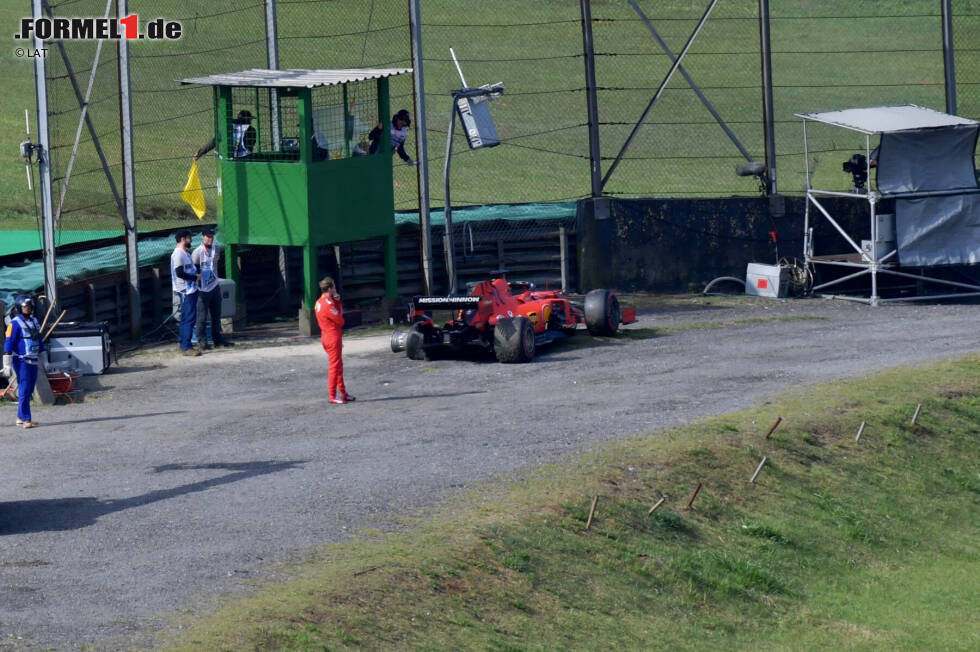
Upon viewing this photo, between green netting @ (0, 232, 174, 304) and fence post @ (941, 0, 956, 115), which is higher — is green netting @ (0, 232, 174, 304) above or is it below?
below

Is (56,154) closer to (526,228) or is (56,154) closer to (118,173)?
(118,173)

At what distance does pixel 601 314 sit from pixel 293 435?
7183 millimetres

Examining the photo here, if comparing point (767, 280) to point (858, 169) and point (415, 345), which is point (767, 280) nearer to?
point (858, 169)

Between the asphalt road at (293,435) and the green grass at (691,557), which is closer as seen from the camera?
the green grass at (691,557)

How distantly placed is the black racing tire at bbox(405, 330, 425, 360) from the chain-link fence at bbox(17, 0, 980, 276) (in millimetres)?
8406

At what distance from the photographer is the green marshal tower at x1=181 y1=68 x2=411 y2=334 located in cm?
2436

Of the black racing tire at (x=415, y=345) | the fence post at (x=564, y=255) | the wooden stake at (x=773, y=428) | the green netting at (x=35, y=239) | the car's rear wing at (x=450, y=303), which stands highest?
the green netting at (x=35, y=239)

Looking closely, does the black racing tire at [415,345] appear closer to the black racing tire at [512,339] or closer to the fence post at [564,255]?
the black racing tire at [512,339]

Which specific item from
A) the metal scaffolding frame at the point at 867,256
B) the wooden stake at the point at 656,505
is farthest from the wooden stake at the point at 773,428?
the metal scaffolding frame at the point at 867,256

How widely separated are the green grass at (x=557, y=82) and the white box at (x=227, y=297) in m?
10.2

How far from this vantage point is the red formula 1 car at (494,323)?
21.5 meters

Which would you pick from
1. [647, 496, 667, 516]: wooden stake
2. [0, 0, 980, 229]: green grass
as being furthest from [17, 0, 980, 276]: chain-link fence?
[647, 496, 667, 516]: wooden stake

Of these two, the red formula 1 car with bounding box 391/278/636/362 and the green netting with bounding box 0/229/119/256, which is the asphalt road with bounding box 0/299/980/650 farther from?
the green netting with bounding box 0/229/119/256

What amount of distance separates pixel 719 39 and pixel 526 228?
2820cm
